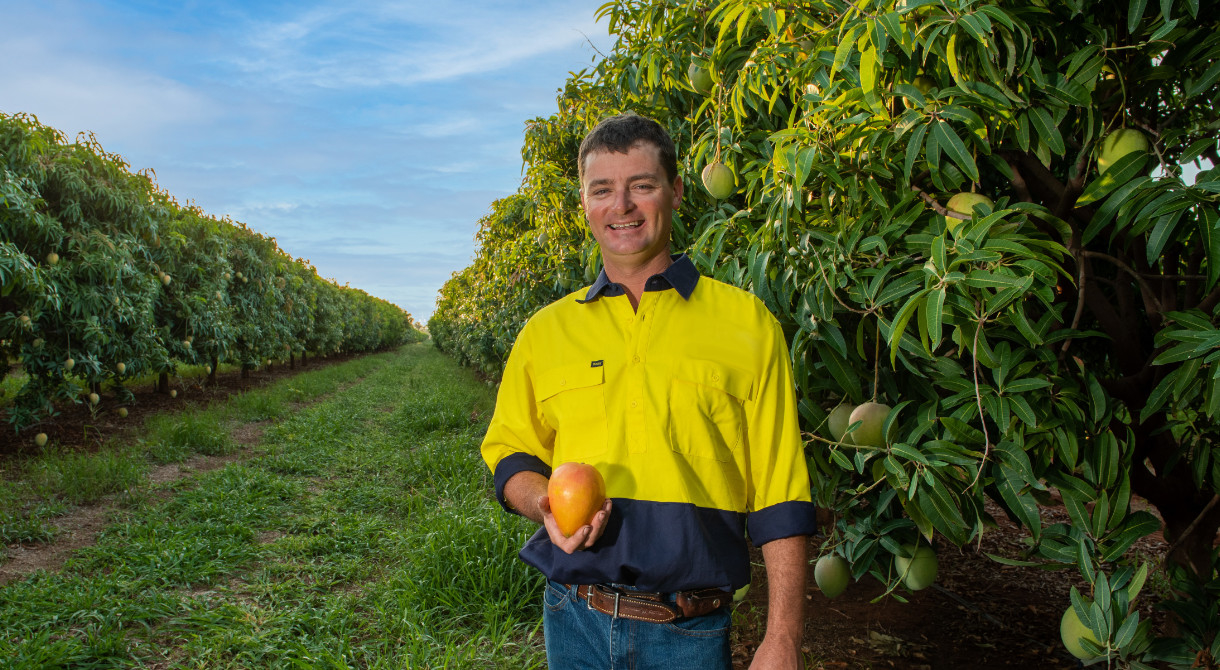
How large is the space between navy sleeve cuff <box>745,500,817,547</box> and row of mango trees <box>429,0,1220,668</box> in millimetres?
401

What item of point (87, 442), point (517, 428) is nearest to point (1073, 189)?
point (517, 428)

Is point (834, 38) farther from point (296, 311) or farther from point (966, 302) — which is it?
A: point (296, 311)

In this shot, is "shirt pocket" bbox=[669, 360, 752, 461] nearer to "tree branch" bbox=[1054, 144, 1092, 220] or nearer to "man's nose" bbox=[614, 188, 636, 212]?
"man's nose" bbox=[614, 188, 636, 212]

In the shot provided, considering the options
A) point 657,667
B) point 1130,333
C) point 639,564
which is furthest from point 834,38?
point 657,667

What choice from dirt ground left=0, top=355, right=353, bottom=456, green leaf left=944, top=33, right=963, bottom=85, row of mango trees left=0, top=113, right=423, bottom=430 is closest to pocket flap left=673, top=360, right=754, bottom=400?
green leaf left=944, top=33, right=963, bottom=85

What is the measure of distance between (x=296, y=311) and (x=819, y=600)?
55.4ft

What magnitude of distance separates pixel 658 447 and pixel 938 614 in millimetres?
2934

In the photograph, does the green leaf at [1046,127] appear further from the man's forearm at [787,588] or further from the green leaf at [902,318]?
the man's forearm at [787,588]

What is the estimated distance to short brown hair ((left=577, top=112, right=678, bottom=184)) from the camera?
1.45 metres

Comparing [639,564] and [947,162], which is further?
[947,162]

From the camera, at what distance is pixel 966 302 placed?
1.49 metres

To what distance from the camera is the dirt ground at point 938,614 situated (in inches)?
121

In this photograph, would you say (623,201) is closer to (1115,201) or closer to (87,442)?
(1115,201)

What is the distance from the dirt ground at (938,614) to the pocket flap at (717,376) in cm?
189
